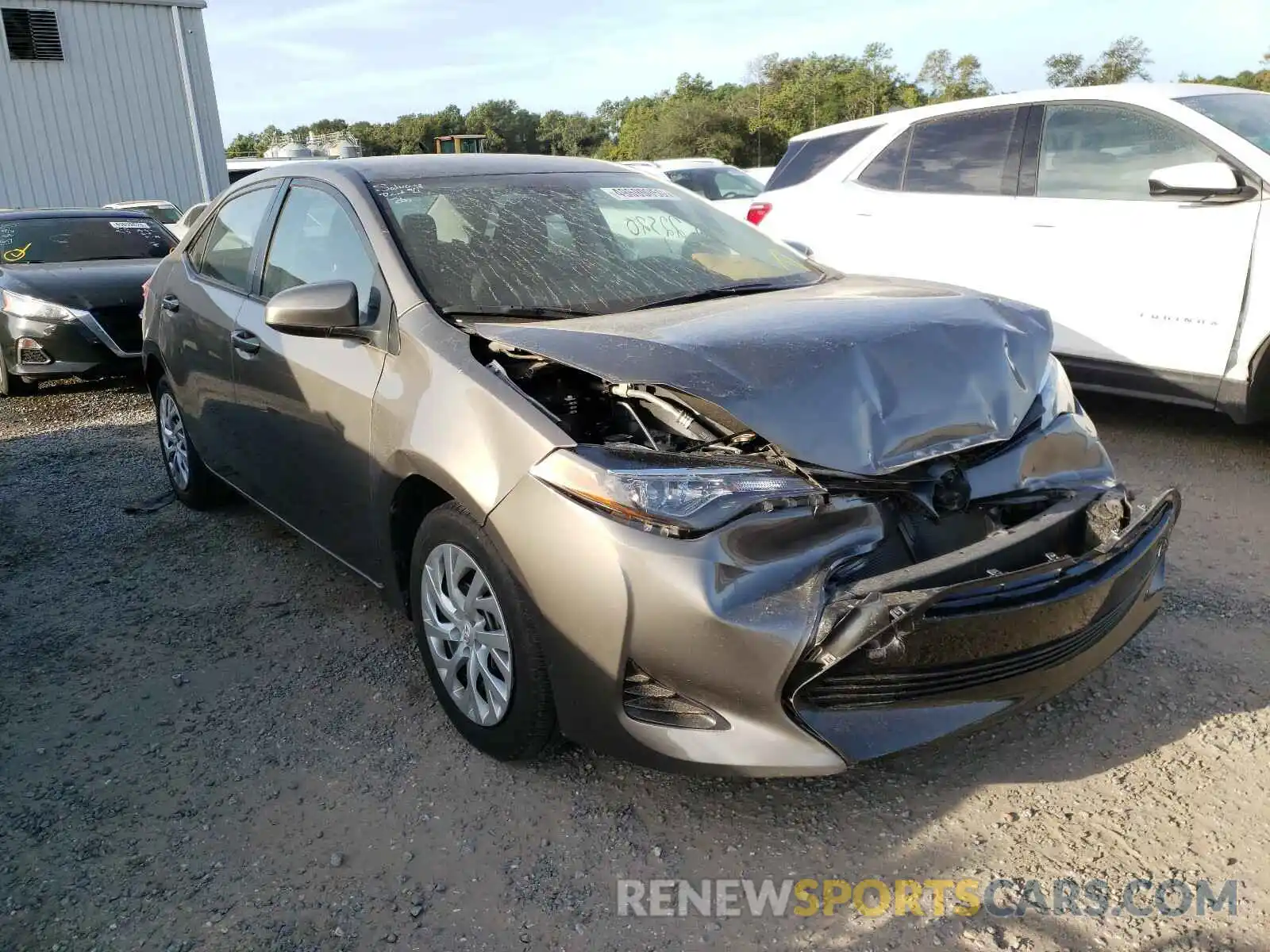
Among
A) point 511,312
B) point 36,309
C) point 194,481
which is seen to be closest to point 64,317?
point 36,309

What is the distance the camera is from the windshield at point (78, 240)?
8.42m

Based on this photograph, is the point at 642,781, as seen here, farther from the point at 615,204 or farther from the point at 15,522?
the point at 15,522

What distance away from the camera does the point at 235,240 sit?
14.0ft

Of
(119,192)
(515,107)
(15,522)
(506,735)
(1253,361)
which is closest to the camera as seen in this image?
(506,735)

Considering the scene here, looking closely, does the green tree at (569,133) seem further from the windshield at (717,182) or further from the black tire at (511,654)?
the black tire at (511,654)

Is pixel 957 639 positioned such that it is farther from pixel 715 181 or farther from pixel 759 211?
pixel 715 181

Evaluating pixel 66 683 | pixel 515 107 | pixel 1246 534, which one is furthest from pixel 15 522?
pixel 515 107

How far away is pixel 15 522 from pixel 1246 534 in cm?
563

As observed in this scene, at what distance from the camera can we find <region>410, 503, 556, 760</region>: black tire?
98.4 inches

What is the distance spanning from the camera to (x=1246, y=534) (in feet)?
13.2

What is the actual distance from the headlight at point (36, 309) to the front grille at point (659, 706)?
6863 mm

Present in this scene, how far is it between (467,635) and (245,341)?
1740 millimetres

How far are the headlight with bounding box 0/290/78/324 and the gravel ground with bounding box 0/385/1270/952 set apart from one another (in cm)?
451

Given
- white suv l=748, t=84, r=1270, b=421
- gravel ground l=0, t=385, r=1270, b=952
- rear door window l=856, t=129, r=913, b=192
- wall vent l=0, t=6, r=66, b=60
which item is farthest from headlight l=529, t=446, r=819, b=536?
wall vent l=0, t=6, r=66, b=60
